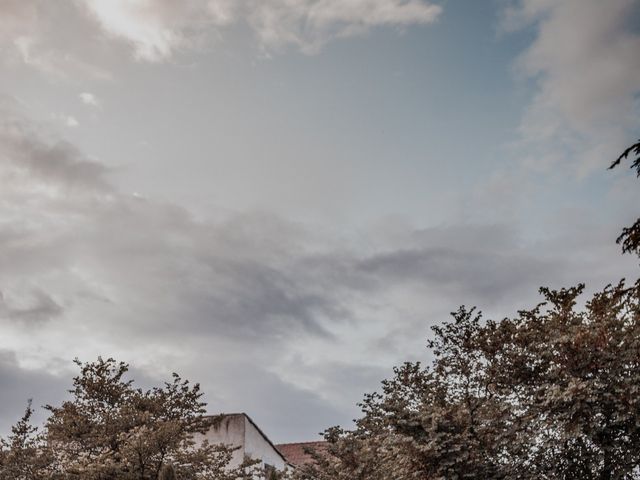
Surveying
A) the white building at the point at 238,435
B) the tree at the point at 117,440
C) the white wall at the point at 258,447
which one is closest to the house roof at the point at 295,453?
the white wall at the point at 258,447

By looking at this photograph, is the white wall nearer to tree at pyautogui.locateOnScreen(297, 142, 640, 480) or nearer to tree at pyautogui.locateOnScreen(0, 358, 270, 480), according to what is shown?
tree at pyautogui.locateOnScreen(0, 358, 270, 480)

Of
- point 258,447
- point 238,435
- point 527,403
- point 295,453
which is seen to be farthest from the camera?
point 295,453

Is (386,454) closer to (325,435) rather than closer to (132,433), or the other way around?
(325,435)

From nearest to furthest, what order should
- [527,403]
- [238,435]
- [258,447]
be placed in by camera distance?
[527,403], [238,435], [258,447]

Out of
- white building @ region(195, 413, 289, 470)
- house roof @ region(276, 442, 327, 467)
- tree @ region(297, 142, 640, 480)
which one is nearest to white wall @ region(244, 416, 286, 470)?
white building @ region(195, 413, 289, 470)

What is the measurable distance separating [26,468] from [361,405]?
1496 centimetres

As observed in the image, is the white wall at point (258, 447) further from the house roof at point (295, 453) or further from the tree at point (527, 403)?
the tree at point (527, 403)

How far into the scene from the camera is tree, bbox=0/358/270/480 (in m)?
19.4

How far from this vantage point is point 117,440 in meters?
20.1

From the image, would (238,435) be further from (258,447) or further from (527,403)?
(527,403)

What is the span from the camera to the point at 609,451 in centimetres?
1541

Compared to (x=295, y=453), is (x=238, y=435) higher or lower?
lower

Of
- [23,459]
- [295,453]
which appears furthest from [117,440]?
[295,453]

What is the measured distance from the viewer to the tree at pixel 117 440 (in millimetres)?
19406
